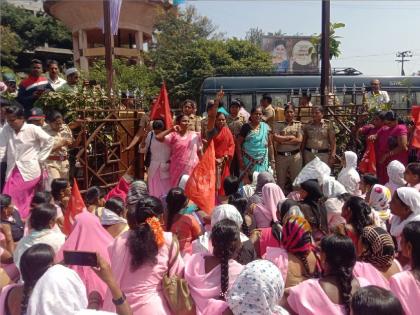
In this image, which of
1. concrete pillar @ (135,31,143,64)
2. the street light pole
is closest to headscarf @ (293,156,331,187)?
the street light pole

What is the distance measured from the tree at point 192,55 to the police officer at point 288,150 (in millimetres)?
20022

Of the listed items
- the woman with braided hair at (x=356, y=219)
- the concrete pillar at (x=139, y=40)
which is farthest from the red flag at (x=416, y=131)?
the concrete pillar at (x=139, y=40)

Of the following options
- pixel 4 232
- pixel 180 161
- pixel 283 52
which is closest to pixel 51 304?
pixel 4 232

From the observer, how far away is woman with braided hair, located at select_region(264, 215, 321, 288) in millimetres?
2955

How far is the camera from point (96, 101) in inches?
299

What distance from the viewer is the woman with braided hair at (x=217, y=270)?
9.32 feet

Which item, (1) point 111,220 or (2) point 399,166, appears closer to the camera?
(1) point 111,220

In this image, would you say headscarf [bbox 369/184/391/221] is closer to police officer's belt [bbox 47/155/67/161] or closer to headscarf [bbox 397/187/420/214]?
headscarf [bbox 397/187/420/214]

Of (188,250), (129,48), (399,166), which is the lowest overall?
(188,250)

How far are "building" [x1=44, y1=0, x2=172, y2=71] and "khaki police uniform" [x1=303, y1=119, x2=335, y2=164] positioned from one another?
26.3 meters

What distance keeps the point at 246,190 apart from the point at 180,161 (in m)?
1.25

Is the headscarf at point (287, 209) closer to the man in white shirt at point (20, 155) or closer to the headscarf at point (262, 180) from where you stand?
the headscarf at point (262, 180)

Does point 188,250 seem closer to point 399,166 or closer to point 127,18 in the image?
point 399,166

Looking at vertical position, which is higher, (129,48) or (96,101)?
(129,48)
